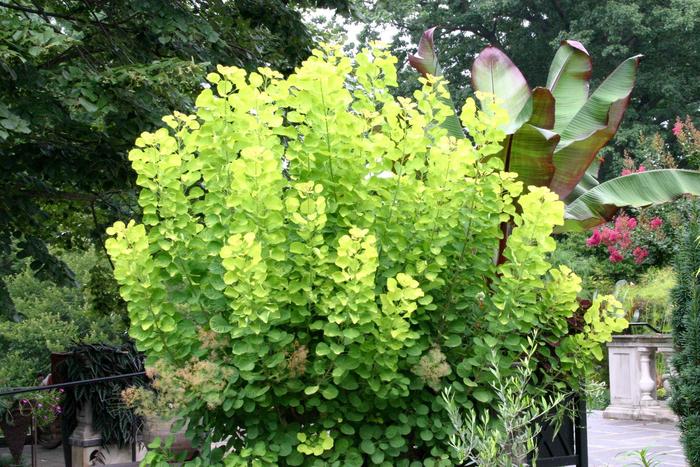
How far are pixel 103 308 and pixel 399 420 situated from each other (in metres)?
5.66

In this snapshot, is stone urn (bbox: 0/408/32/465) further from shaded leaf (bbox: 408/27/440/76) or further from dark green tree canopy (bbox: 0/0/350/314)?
shaded leaf (bbox: 408/27/440/76)

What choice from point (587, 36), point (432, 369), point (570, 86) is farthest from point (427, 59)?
point (587, 36)

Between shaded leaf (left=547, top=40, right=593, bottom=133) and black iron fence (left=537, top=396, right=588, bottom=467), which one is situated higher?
shaded leaf (left=547, top=40, right=593, bottom=133)

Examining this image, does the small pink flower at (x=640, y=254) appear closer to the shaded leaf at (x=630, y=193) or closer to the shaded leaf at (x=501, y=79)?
the shaded leaf at (x=630, y=193)

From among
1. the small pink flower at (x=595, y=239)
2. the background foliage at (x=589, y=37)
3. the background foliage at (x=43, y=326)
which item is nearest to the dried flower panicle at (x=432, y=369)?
the background foliage at (x=43, y=326)

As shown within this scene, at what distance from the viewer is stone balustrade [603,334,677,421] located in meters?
11.5

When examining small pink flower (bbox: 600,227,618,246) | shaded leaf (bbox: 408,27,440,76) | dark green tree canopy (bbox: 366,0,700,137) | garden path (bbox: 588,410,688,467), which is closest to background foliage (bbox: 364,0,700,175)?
dark green tree canopy (bbox: 366,0,700,137)

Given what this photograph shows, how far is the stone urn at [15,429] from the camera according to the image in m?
9.49

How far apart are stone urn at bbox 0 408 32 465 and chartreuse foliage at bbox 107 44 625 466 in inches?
295

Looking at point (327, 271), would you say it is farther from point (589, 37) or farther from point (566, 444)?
point (589, 37)

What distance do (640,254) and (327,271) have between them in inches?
469

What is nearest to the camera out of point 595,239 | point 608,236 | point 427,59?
point 427,59

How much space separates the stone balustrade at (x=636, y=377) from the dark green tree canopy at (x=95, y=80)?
7161 mm

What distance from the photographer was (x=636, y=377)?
38.1 ft
